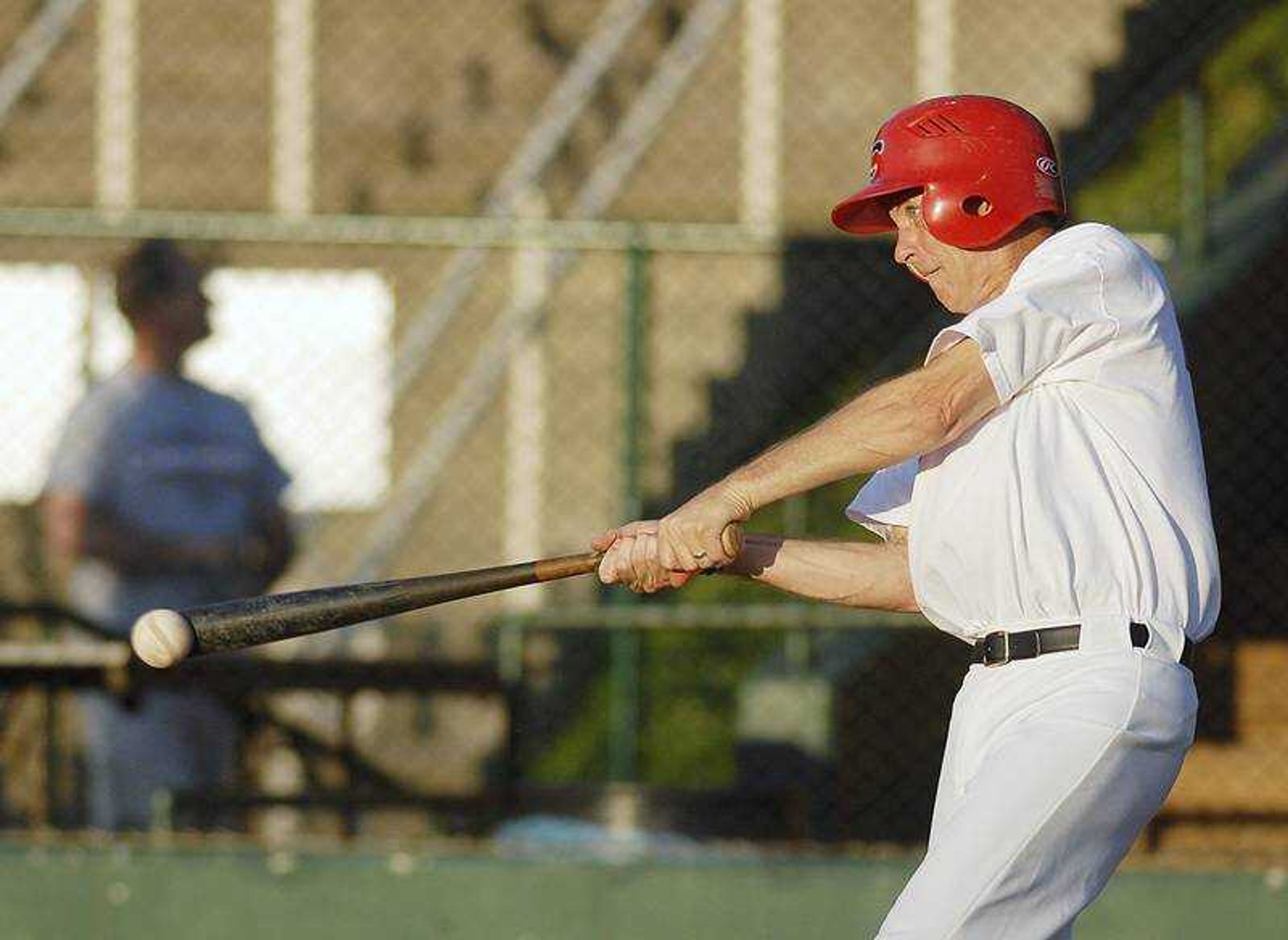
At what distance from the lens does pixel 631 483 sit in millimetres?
7398

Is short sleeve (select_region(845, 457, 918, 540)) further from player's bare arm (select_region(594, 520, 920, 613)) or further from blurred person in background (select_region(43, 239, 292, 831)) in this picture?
blurred person in background (select_region(43, 239, 292, 831))

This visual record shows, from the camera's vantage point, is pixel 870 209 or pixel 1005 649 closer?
pixel 1005 649

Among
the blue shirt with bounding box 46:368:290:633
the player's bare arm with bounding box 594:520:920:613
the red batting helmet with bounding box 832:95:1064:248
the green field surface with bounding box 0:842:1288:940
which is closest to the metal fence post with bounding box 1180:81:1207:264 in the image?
the green field surface with bounding box 0:842:1288:940

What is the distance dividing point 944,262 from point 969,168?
0.60ft

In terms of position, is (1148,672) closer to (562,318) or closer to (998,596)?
(998,596)

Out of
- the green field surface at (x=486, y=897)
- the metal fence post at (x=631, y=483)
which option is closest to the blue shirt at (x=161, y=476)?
the green field surface at (x=486, y=897)

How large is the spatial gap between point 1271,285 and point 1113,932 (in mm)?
2470

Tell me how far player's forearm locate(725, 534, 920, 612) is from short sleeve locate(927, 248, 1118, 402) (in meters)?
0.71

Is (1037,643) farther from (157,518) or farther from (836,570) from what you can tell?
(157,518)

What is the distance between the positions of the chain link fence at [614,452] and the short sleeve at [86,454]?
0.08m

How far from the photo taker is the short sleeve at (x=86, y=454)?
7336 millimetres

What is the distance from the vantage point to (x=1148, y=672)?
388cm

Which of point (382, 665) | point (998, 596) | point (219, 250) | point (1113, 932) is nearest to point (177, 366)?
point (219, 250)

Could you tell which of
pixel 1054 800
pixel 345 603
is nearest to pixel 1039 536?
pixel 1054 800
